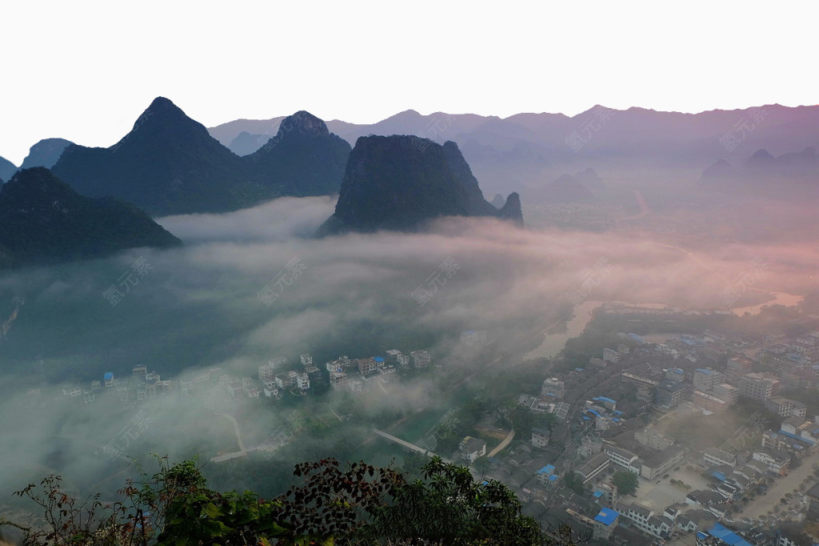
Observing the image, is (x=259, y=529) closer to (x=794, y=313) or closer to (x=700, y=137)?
(x=794, y=313)

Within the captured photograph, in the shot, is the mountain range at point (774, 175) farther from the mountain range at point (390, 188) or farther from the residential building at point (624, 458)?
the residential building at point (624, 458)

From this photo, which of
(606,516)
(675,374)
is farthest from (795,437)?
(606,516)

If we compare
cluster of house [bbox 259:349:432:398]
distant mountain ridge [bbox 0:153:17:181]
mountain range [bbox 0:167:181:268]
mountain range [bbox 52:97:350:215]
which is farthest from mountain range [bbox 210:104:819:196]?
cluster of house [bbox 259:349:432:398]

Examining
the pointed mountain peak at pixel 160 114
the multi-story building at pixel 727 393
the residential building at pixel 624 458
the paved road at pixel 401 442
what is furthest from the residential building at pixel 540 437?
the pointed mountain peak at pixel 160 114

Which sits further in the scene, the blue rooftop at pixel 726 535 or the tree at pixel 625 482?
the tree at pixel 625 482

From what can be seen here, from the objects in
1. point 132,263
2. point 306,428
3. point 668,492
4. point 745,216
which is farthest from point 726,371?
point 745,216

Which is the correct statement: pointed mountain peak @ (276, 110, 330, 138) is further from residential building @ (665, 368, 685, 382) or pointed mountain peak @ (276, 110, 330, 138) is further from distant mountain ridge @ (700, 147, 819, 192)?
distant mountain ridge @ (700, 147, 819, 192)

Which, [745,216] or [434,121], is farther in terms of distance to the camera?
[434,121]
